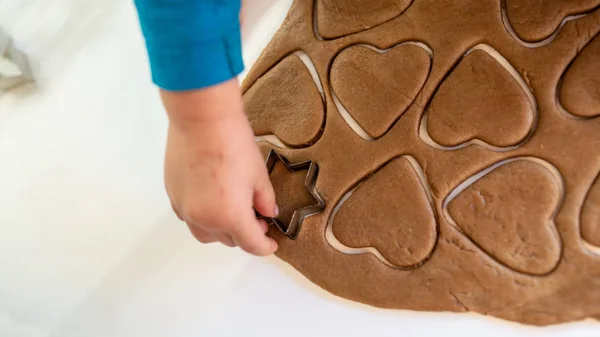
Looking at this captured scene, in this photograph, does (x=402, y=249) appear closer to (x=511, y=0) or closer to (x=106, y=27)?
(x=511, y=0)

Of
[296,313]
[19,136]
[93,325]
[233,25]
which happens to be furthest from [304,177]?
[19,136]

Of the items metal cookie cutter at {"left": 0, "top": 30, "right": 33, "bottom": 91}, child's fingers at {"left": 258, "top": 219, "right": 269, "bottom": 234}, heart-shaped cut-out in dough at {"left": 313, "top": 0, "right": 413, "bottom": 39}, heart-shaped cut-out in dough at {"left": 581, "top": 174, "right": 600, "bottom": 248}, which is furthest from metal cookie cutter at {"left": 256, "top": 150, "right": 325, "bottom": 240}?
metal cookie cutter at {"left": 0, "top": 30, "right": 33, "bottom": 91}

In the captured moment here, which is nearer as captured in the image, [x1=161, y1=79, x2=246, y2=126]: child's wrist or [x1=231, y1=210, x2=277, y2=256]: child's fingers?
[x1=161, y1=79, x2=246, y2=126]: child's wrist

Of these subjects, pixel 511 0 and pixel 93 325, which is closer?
pixel 511 0

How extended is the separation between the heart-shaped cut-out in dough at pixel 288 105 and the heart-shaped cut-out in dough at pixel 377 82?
0.14ft

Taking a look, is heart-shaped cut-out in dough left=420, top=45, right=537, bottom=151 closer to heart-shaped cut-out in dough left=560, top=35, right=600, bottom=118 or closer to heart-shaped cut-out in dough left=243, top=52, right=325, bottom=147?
heart-shaped cut-out in dough left=560, top=35, right=600, bottom=118

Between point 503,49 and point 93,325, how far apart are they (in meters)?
0.80

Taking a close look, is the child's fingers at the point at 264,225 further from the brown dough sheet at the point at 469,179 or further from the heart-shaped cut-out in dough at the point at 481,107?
the heart-shaped cut-out in dough at the point at 481,107

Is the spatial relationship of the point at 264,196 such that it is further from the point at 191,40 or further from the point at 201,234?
the point at 191,40

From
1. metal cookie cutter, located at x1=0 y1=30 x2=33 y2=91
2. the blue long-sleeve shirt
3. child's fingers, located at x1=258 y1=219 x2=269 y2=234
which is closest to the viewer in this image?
the blue long-sleeve shirt

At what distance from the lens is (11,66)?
38.8 inches

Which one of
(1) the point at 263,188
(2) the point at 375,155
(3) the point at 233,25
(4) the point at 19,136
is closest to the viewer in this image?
(3) the point at 233,25

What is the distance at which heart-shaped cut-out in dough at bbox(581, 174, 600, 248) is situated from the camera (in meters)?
0.67

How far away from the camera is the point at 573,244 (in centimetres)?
68
